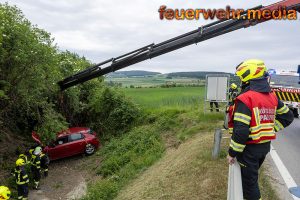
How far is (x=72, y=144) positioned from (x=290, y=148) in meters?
11.0

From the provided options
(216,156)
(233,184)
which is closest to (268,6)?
(216,156)

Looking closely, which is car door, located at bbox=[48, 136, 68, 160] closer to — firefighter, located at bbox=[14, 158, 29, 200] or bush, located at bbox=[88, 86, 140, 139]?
bush, located at bbox=[88, 86, 140, 139]

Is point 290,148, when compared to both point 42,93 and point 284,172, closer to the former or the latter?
point 284,172

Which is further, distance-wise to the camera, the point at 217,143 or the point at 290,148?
the point at 290,148

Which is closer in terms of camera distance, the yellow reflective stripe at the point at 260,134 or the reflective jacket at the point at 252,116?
the reflective jacket at the point at 252,116

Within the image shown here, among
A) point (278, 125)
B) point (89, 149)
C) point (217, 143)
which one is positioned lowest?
point (89, 149)

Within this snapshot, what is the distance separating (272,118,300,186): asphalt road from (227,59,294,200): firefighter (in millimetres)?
2925

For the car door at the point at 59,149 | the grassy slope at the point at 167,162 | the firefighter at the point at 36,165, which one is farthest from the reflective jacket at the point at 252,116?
the car door at the point at 59,149

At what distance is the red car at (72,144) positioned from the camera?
16.3 meters

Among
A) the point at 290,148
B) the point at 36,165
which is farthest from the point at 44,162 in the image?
the point at 290,148

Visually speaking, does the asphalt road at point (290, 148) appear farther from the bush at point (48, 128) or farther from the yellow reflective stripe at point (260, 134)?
the bush at point (48, 128)

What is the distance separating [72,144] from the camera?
1672 centimetres

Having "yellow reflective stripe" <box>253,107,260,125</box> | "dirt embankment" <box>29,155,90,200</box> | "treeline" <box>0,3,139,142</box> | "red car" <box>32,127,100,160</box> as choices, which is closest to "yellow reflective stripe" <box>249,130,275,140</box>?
"yellow reflective stripe" <box>253,107,260,125</box>

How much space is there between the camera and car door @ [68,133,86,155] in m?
16.7
